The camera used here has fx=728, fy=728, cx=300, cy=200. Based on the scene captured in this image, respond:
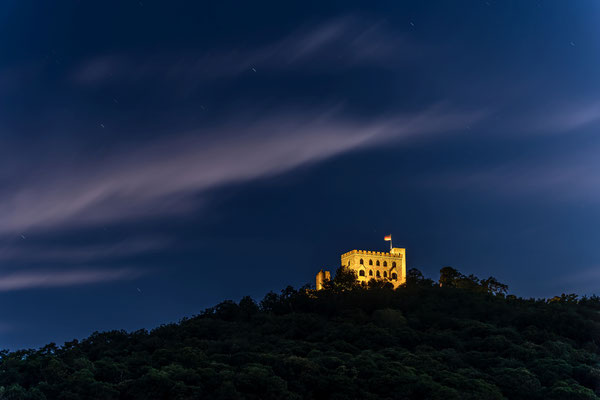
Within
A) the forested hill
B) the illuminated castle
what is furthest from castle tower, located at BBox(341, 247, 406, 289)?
the forested hill

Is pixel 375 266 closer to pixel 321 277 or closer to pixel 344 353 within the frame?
pixel 321 277

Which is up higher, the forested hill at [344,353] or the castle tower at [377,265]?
the castle tower at [377,265]

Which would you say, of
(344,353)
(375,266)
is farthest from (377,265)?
(344,353)

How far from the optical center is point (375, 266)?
9969 centimetres

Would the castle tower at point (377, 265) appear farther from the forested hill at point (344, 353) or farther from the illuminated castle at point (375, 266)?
the forested hill at point (344, 353)

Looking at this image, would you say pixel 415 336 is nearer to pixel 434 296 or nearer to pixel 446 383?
pixel 446 383

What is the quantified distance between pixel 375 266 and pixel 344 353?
42.5 m

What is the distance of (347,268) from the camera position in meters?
98.3

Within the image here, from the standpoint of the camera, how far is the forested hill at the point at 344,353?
4934 cm

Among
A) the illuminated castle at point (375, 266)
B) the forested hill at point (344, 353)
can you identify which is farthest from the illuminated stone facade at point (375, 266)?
the forested hill at point (344, 353)

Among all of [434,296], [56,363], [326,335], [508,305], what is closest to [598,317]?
[508,305]

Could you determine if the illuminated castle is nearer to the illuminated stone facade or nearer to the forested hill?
the illuminated stone facade

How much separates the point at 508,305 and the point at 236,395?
1713 inches

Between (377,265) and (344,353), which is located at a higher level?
(377,265)
